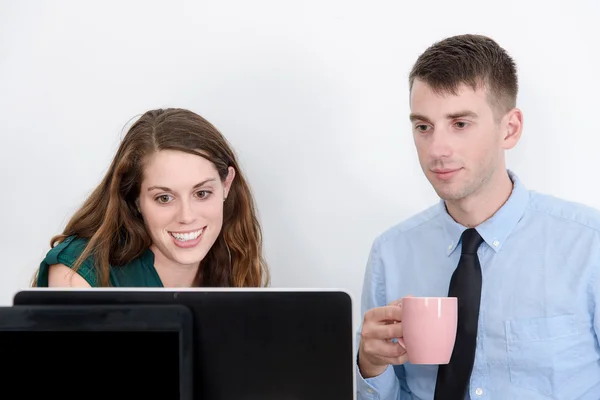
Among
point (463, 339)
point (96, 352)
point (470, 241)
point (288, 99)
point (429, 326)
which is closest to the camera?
point (96, 352)

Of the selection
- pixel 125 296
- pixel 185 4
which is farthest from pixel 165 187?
pixel 125 296

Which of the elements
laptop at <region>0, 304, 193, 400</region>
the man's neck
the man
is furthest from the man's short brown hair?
laptop at <region>0, 304, 193, 400</region>

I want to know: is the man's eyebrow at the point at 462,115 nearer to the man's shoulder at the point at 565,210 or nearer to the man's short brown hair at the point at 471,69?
the man's short brown hair at the point at 471,69

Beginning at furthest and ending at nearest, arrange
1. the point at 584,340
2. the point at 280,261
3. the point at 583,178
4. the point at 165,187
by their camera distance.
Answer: the point at 280,261
the point at 583,178
the point at 165,187
the point at 584,340

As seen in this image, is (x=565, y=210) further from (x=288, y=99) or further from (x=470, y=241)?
(x=288, y=99)

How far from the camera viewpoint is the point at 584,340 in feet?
5.94

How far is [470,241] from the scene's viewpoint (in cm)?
190

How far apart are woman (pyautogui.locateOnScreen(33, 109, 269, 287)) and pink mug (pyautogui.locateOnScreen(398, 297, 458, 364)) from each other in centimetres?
98

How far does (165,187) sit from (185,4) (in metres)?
0.80

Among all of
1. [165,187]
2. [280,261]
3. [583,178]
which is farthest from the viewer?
[280,261]

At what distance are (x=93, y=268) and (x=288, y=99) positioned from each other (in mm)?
919

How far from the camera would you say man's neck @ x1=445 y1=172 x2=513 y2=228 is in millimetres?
1924

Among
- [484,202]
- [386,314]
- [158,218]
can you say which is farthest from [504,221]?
[158,218]

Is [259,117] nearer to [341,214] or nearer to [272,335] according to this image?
[341,214]
